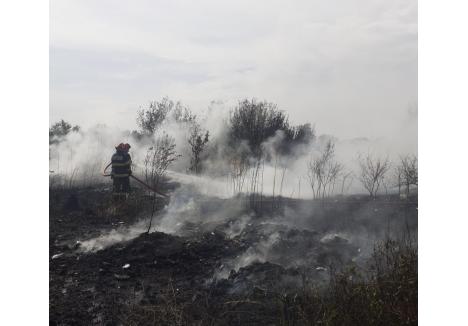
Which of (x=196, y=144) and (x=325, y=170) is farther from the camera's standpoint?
(x=196, y=144)

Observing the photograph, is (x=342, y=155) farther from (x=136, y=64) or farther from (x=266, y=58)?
(x=136, y=64)

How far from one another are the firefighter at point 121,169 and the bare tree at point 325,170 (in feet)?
5.91

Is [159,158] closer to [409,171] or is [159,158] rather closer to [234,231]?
[234,231]

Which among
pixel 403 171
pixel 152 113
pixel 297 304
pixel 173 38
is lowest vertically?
pixel 297 304

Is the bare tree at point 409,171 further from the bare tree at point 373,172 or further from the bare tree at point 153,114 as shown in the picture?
the bare tree at point 153,114

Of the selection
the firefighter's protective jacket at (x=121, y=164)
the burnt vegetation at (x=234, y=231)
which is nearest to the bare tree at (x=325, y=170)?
the burnt vegetation at (x=234, y=231)

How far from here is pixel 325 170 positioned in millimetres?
4633

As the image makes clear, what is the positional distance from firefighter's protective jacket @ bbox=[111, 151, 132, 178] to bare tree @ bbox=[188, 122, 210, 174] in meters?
0.63

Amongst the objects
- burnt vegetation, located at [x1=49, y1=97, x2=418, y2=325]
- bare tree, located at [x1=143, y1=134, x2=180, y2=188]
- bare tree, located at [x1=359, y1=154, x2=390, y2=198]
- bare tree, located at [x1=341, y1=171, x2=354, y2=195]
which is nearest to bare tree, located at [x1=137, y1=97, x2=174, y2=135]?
burnt vegetation, located at [x1=49, y1=97, x2=418, y2=325]

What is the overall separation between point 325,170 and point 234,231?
1049 mm

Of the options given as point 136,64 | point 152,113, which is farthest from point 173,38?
point 152,113

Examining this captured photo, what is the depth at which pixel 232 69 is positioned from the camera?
15.3 feet

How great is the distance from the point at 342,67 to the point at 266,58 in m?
0.73

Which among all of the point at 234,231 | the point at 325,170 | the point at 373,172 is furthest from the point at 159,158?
the point at 373,172
